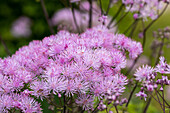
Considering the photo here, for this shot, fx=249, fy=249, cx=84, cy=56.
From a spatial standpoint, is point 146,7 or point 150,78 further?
point 146,7

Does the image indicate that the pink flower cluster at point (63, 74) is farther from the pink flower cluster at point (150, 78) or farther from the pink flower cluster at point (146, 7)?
the pink flower cluster at point (146, 7)

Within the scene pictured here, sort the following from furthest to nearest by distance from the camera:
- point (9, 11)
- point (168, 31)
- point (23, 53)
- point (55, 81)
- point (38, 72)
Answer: point (9, 11) → point (168, 31) → point (23, 53) → point (38, 72) → point (55, 81)

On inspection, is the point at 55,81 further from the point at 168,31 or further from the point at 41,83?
the point at 168,31

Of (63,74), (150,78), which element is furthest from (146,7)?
(63,74)

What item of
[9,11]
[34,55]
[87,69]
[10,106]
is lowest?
[10,106]

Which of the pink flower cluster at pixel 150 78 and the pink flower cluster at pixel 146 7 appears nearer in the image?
the pink flower cluster at pixel 150 78

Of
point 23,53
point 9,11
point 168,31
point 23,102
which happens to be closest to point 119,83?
point 23,102

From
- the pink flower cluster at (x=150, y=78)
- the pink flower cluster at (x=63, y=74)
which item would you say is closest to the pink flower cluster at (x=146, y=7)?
the pink flower cluster at (x=63, y=74)

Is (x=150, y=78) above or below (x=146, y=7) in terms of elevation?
below

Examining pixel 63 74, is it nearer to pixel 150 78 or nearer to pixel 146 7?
pixel 150 78
